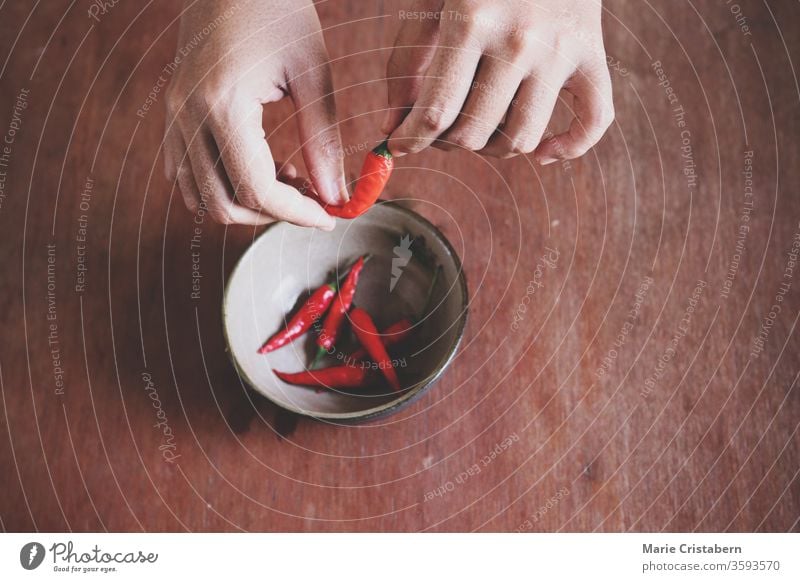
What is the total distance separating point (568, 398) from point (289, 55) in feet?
1.17

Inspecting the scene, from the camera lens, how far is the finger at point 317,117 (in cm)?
48

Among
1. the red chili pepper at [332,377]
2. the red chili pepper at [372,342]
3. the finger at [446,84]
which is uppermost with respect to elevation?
the finger at [446,84]

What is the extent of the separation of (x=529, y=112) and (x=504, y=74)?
4 centimetres

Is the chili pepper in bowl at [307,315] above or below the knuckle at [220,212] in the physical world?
below

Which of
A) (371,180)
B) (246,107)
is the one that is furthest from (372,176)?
(246,107)

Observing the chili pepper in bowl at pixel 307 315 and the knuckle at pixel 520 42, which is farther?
the chili pepper in bowl at pixel 307 315

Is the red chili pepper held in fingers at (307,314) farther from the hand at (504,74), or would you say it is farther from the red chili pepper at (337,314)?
the hand at (504,74)

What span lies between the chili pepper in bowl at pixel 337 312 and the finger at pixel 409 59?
0.13 meters

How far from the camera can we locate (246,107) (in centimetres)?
44

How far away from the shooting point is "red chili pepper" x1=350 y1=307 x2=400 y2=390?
53cm

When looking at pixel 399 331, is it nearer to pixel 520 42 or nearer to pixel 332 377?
pixel 332 377

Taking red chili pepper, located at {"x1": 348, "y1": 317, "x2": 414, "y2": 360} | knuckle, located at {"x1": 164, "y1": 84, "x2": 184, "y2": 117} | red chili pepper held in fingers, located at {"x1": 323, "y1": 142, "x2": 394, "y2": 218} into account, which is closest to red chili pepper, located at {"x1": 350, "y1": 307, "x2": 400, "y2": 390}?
red chili pepper, located at {"x1": 348, "y1": 317, "x2": 414, "y2": 360}

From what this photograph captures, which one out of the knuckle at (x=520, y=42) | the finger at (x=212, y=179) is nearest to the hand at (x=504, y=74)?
the knuckle at (x=520, y=42)

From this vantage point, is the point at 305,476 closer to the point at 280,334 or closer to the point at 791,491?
the point at 280,334
